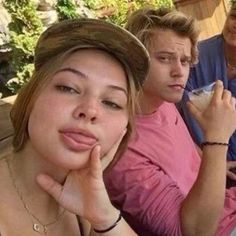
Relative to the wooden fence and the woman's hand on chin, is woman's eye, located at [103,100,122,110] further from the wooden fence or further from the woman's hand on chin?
the wooden fence

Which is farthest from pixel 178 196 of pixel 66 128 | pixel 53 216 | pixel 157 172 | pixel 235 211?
pixel 66 128

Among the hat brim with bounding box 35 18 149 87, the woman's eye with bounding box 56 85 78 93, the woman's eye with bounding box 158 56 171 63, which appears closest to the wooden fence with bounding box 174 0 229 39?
the woman's eye with bounding box 158 56 171 63

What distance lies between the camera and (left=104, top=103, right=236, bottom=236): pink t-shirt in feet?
5.47

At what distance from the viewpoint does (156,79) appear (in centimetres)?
196

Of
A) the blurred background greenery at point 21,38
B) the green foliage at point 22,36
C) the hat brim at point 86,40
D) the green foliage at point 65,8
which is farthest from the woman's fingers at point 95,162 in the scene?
the green foliage at point 65,8

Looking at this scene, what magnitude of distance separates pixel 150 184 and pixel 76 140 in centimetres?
57

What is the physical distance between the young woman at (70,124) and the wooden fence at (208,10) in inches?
240

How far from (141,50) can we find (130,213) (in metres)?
0.60

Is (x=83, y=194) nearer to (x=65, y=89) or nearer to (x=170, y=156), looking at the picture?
(x=65, y=89)

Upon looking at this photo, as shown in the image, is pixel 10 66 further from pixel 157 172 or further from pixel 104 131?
pixel 104 131

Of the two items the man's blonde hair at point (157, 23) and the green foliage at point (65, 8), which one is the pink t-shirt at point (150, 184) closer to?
the man's blonde hair at point (157, 23)

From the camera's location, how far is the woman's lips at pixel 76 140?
117 cm

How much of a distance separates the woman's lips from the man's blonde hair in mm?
891

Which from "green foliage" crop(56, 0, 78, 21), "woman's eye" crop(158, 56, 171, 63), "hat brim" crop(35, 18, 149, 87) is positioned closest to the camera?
"hat brim" crop(35, 18, 149, 87)
